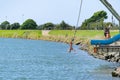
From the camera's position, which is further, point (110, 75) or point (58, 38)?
point (58, 38)

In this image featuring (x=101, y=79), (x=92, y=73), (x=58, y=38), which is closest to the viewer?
(x=101, y=79)

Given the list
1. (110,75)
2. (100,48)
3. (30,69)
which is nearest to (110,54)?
(100,48)

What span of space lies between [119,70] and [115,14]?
65.1ft

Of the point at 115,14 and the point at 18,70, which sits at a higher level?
the point at 115,14

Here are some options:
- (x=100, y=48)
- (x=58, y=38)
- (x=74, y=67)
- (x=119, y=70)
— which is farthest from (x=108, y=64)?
(x=58, y=38)

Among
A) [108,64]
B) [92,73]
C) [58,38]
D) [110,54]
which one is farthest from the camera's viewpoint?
[58,38]

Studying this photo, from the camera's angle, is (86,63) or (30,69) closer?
(30,69)

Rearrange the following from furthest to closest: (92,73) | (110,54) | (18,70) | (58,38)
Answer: (58,38) < (110,54) < (18,70) < (92,73)

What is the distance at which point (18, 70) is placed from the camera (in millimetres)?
62688

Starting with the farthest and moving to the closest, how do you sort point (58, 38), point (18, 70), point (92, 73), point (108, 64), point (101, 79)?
point (58, 38) < point (108, 64) < point (18, 70) < point (92, 73) < point (101, 79)

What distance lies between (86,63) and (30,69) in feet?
34.2

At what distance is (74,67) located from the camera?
66.1 metres

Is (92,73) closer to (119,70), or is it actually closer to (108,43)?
(119,70)

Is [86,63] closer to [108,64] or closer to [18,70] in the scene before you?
[108,64]
